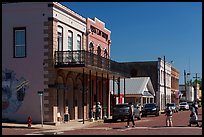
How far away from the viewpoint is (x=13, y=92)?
107 ft

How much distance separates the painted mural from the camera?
32.4 metres

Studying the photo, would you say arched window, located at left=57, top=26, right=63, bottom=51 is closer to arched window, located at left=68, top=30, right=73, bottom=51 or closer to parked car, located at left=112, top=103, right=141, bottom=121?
arched window, located at left=68, top=30, right=73, bottom=51

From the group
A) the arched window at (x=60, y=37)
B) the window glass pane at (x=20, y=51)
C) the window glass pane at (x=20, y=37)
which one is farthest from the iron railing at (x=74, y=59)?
the window glass pane at (x=20, y=37)

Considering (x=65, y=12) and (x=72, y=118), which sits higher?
(x=65, y=12)

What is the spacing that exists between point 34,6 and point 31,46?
9.10 feet

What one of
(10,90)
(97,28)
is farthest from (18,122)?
(97,28)

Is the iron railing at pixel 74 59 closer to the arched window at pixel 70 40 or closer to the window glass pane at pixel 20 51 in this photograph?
the arched window at pixel 70 40

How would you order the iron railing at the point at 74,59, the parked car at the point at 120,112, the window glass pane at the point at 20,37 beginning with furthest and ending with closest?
the parked car at the point at 120,112
the window glass pane at the point at 20,37
the iron railing at the point at 74,59

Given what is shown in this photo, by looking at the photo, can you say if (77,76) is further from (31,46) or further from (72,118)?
(31,46)

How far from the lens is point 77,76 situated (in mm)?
37531

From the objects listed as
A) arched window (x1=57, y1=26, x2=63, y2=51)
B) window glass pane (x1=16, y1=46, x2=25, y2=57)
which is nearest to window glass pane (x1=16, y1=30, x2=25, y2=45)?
window glass pane (x1=16, y1=46, x2=25, y2=57)

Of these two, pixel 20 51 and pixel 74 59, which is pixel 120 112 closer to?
pixel 74 59

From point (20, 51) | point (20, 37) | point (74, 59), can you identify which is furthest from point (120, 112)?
point (20, 37)

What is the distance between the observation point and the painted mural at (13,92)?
106 feet
